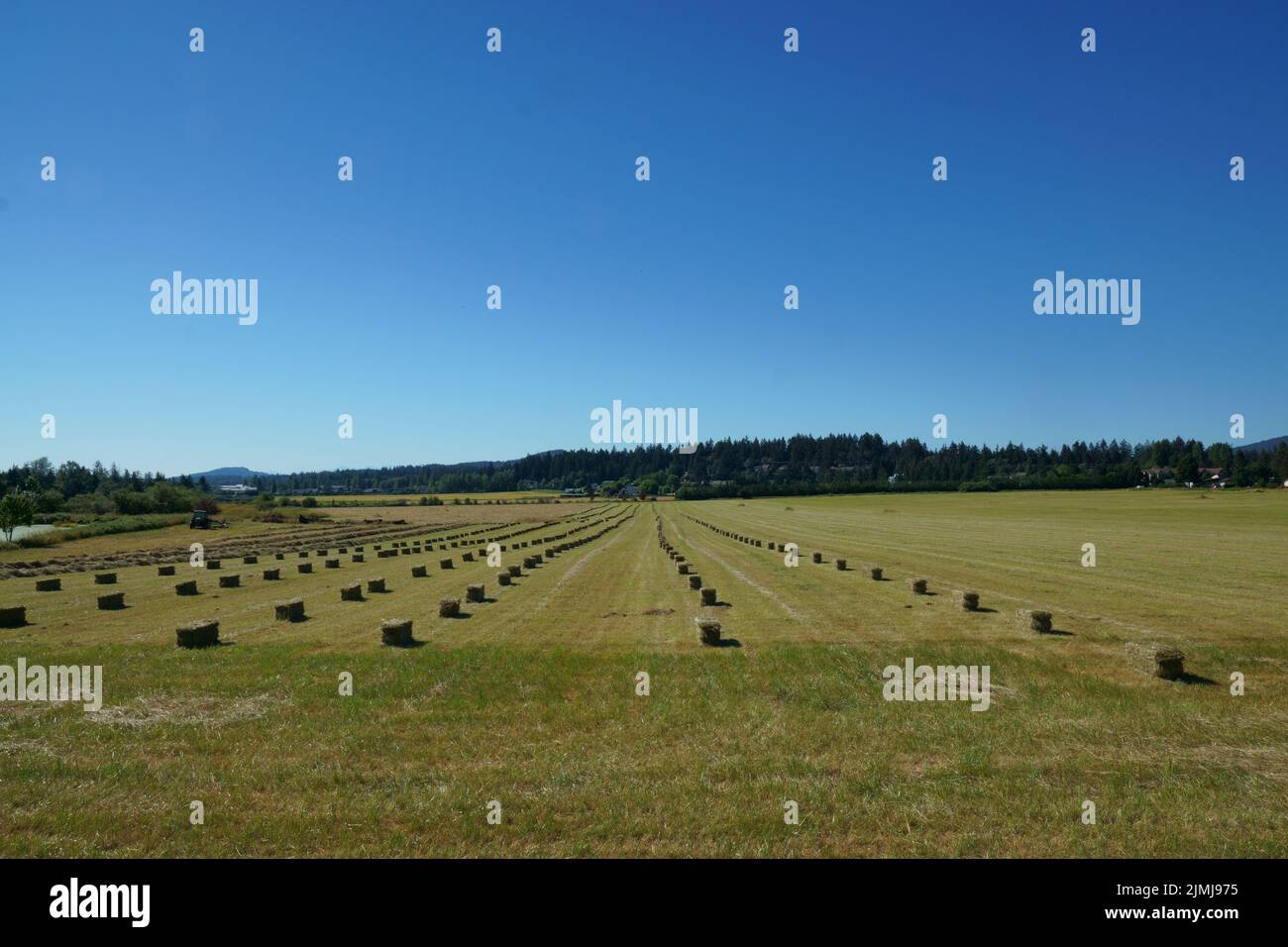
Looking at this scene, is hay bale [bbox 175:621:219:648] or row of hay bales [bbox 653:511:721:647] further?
row of hay bales [bbox 653:511:721:647]

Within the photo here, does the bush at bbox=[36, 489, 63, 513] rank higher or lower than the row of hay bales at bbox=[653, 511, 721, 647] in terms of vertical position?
higher

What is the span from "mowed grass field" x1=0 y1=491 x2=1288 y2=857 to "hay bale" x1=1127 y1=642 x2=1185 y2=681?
0.33m

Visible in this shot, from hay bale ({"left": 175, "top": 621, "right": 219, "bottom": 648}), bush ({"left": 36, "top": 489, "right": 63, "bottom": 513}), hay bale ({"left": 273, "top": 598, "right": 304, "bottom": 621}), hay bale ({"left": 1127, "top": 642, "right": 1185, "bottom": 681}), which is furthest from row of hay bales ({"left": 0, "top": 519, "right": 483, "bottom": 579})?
bush ({"left": 36, "top": 489, "right": 63, "bottom": 513})

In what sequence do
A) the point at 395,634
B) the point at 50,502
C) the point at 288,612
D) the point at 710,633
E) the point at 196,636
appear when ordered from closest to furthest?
the point at 196,636 < the point at 395,634 < the point at 710,633 < the point at 288,612 < the point at 50,502

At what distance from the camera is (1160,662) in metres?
16.8

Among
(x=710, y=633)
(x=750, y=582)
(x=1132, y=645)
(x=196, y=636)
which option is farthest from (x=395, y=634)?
(x=1132, y=645)

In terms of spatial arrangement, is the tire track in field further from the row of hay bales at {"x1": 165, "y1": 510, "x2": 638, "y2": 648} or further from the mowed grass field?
the row of hay bales at {"x1": 165, "y1": 510, "x2": 638, "y2": 648}

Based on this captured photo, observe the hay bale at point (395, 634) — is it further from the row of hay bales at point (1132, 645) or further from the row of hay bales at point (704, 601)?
the row of hay bales at point (1132, 645)

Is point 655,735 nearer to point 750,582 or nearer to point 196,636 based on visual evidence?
point 196,636

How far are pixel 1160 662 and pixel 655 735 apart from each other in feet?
38.8

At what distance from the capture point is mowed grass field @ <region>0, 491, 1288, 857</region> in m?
9.82

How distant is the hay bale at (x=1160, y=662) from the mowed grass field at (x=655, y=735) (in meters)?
0.33

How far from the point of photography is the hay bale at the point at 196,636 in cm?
1991
